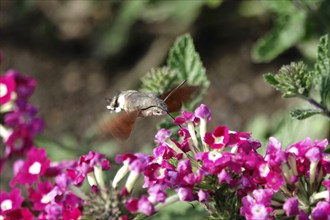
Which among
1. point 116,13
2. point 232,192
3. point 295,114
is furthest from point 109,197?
point 116,13

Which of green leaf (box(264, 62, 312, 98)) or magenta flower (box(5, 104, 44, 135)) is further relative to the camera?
magenta flower (box(5, 104, 44, 135))

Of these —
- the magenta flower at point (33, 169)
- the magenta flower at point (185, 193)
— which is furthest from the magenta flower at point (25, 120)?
the magenta flower at point (185, 193)

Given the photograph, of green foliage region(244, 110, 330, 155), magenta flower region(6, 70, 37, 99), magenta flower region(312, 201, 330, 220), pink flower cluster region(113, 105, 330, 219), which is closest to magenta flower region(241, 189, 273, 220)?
pink flower cluster region(113, 105, 330, 219)

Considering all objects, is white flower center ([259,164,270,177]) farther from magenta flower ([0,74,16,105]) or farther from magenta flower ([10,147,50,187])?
magenta flower ([0,74,16,105])

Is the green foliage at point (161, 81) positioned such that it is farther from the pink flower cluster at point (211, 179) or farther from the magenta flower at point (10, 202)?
the magenta flower at point (10, 202)

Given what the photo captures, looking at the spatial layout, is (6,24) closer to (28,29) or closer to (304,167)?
(28,29)

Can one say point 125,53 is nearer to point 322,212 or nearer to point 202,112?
point 202,112
